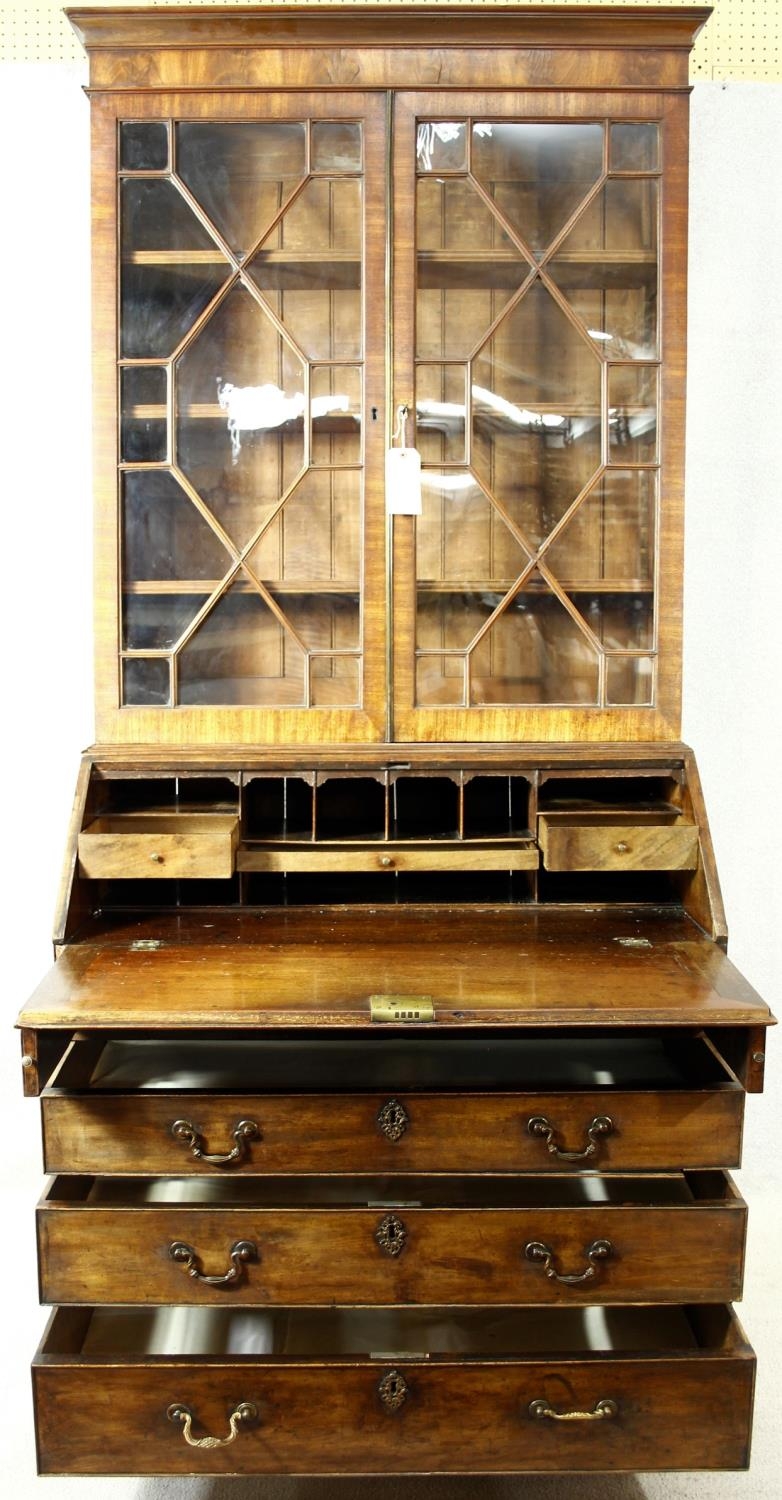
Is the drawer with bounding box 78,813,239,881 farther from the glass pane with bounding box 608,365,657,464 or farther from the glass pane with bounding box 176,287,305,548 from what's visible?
the glass pane with bounding box 608,365,657,464

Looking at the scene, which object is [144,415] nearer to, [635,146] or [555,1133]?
[635,146]

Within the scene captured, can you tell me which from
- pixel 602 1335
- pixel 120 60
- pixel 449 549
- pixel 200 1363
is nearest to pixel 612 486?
pixel 449 549

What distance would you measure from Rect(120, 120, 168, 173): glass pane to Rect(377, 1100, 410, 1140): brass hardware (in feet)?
5.67

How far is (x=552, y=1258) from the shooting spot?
6.31 feet

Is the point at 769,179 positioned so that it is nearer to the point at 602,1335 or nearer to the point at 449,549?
the point at 449,549

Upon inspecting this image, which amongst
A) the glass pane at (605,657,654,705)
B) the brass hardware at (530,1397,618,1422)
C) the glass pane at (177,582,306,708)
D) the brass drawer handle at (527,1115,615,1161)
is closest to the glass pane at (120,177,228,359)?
the glass pane at (177,582,306,708)

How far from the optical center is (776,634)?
3123mm

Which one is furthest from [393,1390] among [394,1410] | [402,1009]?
[402,1009]

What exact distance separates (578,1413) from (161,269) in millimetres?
2101

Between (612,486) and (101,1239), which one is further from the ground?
→ (612,486)

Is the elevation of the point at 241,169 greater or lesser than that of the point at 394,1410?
greater

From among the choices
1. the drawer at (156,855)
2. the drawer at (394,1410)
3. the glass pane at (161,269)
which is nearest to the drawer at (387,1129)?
the drawer at (394,1410)

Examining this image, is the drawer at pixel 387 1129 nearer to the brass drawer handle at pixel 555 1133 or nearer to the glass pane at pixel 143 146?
the brass drawer handle at pixel 555 1133

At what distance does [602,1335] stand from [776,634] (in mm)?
1761
